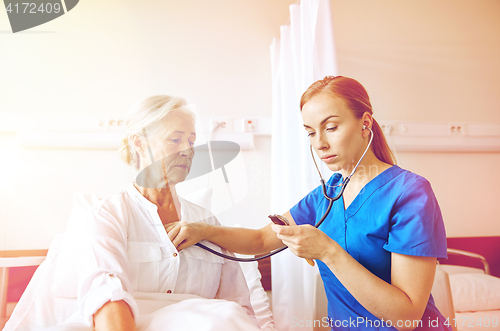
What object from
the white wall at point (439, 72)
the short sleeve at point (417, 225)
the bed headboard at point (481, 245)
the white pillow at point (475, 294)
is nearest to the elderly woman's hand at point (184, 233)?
the short sleeve at point (417, 225)

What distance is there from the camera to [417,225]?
0.68 m

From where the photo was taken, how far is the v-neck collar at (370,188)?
2.61 ft

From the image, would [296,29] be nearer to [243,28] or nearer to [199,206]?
[243,28]

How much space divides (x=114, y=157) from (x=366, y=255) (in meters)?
0.72

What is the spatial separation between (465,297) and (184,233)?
133cm

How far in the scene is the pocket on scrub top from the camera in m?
0.71

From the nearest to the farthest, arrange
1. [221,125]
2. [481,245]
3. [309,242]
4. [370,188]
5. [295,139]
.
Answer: [309,242] → [370,188] → [221,125] → [295,139] → [481,245]

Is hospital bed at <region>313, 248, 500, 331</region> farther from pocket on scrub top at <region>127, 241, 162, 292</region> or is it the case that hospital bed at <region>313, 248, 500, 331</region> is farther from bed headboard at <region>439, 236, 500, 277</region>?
pocket on scrub top at <region>127, 241, 162, 292</region>

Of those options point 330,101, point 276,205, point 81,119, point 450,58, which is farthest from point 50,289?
point 450,58

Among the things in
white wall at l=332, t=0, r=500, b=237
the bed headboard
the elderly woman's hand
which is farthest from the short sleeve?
the bed headboard

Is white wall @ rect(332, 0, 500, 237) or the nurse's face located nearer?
the nurse's face

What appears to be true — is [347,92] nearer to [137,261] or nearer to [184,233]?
[184,233]

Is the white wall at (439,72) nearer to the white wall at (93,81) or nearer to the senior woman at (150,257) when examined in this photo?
the white wall at (93,81)

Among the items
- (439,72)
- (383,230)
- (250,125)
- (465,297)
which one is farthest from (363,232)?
(439,72)
